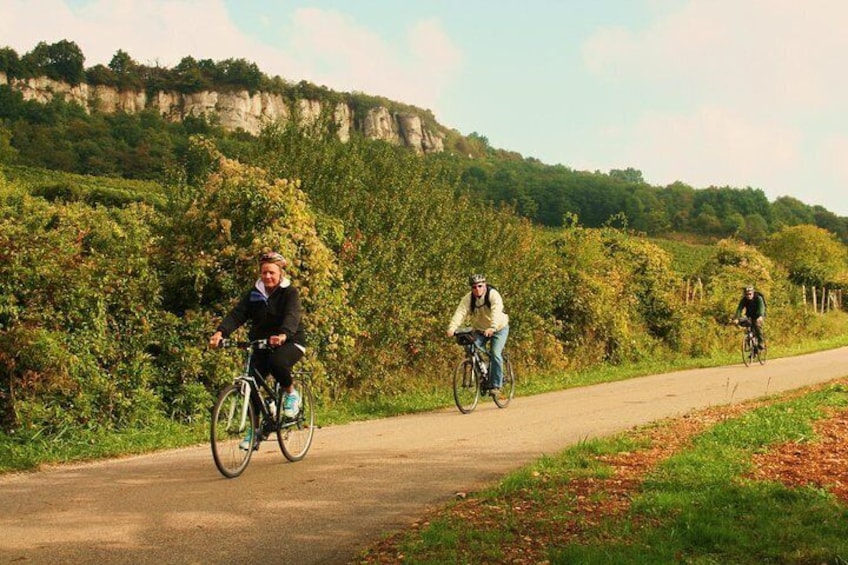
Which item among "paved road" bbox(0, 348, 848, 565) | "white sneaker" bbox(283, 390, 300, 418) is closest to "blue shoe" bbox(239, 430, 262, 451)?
"paved road" bbox(0, 348, 848, 565)

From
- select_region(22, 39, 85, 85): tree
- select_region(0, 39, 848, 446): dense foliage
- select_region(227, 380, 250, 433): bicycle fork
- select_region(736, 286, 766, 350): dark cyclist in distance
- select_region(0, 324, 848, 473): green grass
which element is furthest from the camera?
select_region(22, 39, 85, 85): tree

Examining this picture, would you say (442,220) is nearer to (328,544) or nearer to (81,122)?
(328,544)

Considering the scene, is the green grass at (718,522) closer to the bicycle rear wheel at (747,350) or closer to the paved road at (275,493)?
the paved road at (275,493)

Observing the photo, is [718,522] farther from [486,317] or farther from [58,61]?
[58,61]

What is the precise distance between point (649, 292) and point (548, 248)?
5009 mm

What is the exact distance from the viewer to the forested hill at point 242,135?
106ft

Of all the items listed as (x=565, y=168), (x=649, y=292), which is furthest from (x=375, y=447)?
(x=565, y=168)

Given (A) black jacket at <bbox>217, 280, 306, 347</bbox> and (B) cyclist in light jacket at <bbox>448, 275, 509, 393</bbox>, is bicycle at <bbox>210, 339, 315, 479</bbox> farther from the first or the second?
(B) cyclist in light jacket at <bbox>448, 275, 509, 393</bbox>

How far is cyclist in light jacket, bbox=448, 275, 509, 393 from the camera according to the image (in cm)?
1309

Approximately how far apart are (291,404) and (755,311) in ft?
57.3

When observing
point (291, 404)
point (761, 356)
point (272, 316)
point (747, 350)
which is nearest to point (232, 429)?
point (291, 404)

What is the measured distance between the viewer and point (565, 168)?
318ft

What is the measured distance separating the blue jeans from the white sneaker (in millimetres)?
5321

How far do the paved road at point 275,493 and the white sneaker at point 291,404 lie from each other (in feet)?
1.73
